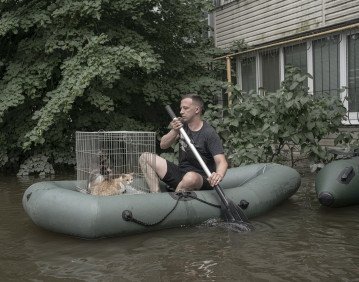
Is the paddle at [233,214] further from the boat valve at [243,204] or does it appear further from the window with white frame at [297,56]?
the window with white frame at [297,56]

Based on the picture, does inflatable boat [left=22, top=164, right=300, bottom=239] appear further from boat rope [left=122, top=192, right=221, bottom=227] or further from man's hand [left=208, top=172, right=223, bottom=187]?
man's hand [left=208, top=172, right=223, bottom=187]

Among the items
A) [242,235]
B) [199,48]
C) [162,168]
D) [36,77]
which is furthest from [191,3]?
[242,235]

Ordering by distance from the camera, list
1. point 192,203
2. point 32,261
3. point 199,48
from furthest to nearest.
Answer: point 199,48, point 192,203, point 32,261

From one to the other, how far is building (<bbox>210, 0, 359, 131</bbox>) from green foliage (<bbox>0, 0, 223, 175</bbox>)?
89cm

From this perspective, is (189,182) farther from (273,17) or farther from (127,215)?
(273,17)

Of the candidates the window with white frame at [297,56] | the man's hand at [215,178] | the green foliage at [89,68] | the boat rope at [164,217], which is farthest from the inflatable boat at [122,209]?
the window with white frame at [297,56]

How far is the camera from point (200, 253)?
14.6ft

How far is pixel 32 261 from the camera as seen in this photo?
4.32 m

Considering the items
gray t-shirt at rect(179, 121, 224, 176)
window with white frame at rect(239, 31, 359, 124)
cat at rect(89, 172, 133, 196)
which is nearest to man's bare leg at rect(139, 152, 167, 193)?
cat at rect(89, 172, 133, 196)

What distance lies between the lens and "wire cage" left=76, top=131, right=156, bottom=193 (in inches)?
219

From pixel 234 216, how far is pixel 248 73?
7538mm

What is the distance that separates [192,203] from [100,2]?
5479 mm

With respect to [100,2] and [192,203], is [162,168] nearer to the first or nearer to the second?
[192,203]

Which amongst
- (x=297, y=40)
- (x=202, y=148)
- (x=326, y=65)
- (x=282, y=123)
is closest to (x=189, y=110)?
(x=202, y=148)
